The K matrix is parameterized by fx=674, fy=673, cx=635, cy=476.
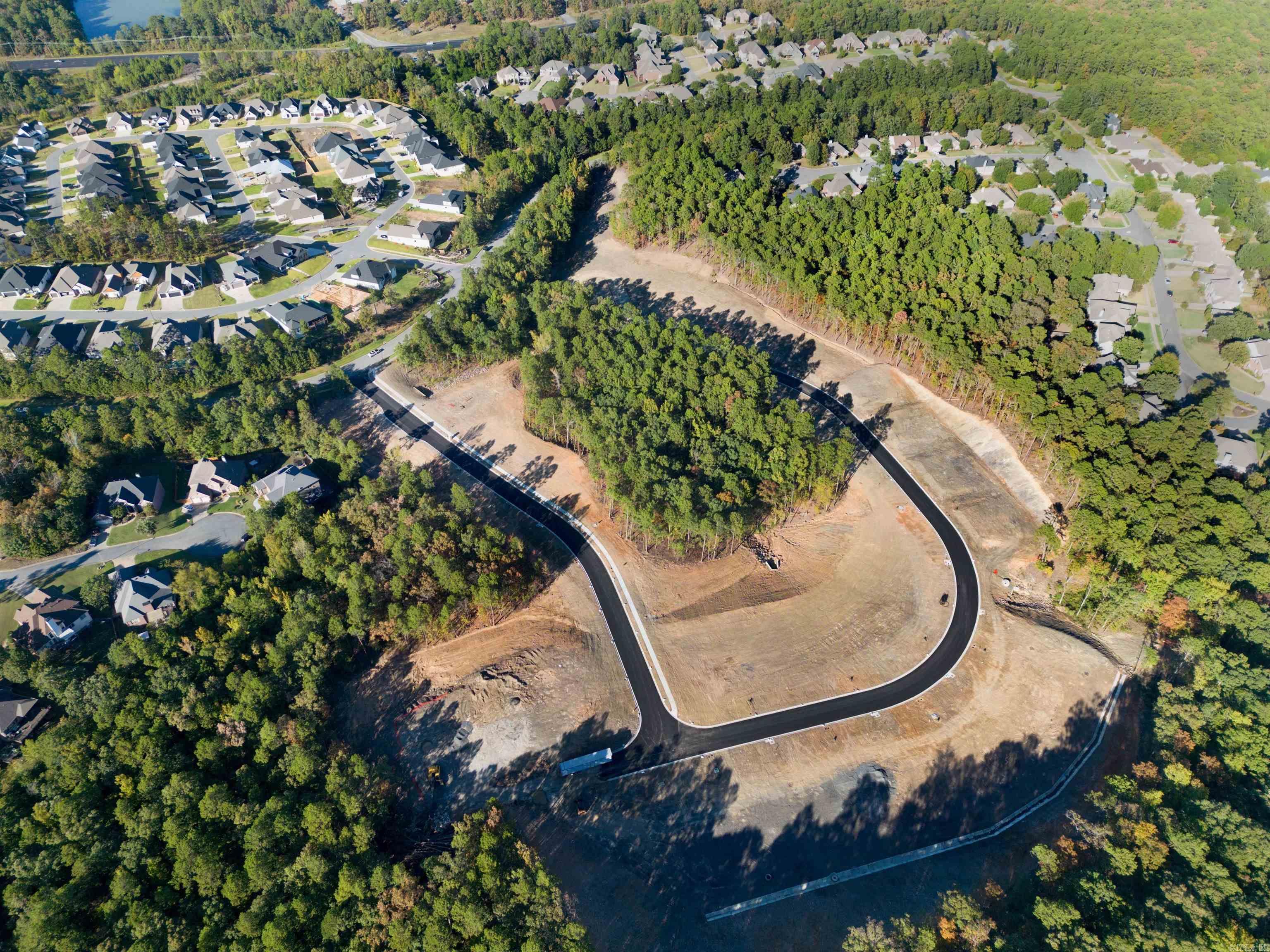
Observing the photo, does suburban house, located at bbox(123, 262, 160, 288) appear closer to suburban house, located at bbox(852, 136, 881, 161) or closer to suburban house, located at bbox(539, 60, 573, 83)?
suburban house, located at bbox(539, 60, 573, 83)

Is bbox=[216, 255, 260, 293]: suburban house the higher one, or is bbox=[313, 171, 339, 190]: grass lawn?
bbox=[313, 171, 339, 190]: grass lawn

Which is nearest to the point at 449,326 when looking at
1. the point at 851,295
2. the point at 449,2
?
the point at 851,295

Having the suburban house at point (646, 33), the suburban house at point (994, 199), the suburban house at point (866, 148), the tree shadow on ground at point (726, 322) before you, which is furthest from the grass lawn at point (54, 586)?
the suburban house at point (646, 33)

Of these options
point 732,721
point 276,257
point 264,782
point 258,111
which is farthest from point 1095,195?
point 258,111

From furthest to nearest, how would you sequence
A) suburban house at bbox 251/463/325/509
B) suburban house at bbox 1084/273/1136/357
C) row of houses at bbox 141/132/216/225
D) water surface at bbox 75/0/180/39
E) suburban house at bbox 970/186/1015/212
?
water surface at bbox 75/0/180/39 < row of houses at bbox 141/132/216/225 < suburban house at bbox 970/186/1015/212 < suburban house at bbox 1084/273/1136/357 < suburban house at bbox 251/463/325/509

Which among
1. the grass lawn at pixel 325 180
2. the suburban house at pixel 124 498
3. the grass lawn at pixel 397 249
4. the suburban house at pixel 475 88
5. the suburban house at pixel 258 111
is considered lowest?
the suburban house at pixel 124 498

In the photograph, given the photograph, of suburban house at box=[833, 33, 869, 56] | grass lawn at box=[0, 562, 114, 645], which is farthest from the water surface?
grass lawn at box=[0, 562, 114, 645]

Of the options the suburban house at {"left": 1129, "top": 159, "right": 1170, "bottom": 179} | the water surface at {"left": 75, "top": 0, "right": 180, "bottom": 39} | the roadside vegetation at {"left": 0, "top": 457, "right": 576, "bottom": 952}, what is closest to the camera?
the roadside vegetation at {"left": 0, "top": 457, "right": 576, "bottom": 952}

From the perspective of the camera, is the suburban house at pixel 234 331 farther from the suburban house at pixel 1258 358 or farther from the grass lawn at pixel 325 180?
the suburban house at pixel 1258 358
